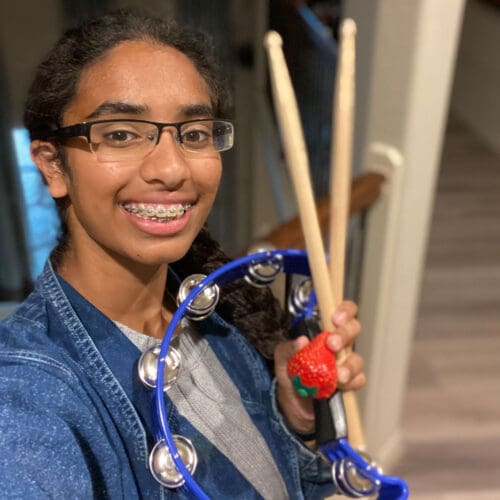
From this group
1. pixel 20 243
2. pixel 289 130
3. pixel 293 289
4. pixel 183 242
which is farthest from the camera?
pixel 20 243

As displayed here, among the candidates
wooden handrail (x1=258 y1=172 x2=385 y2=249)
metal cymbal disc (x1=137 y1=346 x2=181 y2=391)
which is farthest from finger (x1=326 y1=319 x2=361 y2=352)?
wooden handrail (x1=258 y1=172 x2=385 y2=249)

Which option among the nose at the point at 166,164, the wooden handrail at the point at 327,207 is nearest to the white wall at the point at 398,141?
the wooden handrail at the point at 327,207

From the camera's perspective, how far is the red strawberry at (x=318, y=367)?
1.76 ft

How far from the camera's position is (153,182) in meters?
0.52

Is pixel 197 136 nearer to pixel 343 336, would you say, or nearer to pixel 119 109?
pixel 119 109

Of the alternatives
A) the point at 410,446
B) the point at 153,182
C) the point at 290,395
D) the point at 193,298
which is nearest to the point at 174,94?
the point at 153,182

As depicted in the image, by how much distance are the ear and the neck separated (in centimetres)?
7

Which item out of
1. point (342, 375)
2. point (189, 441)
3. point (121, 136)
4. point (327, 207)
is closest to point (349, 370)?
point (342, 375)

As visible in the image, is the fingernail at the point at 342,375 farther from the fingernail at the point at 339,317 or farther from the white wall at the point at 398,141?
the white wall at the point at 398,141

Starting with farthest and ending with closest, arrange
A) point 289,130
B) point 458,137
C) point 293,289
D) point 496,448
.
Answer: point 458,137 < point 496,448 < point 293,289 < point 289,130

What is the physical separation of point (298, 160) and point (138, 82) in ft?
0.54

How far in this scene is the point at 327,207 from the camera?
1217 mm

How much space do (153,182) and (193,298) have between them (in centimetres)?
13

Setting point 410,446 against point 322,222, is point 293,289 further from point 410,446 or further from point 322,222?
point 410,446
